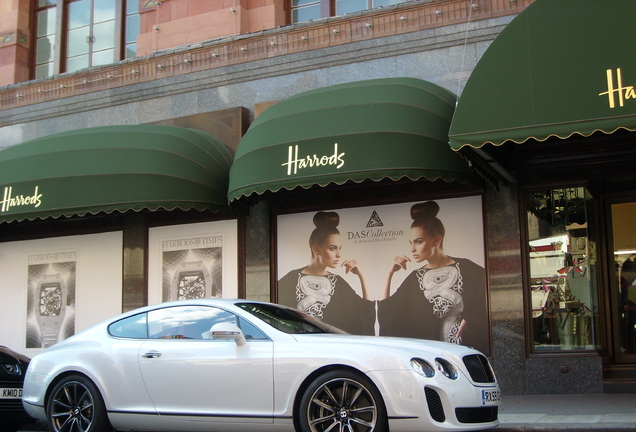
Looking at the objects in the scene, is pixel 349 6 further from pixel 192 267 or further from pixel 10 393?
pixel 10 393

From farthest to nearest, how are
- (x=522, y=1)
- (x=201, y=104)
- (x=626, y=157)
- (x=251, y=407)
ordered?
(x=201, y=104) < (x=522, y=1) < (x=626, y=157) < (x=251, y=407)

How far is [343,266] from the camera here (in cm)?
1250

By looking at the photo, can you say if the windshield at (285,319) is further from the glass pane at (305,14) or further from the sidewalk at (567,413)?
the glass pane at (305,14)

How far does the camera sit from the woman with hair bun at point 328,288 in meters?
12.3

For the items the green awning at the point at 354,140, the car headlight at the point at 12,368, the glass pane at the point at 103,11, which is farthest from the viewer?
the glass pane at the point at 103,11

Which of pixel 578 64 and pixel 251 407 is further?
pixel 578 64

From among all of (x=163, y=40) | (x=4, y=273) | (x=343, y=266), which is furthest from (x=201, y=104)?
(x=4, y=273)

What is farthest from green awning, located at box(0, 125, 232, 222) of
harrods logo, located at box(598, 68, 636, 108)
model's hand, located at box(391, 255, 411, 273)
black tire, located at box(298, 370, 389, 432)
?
harrods logo, located at box(598, 68, 636, 108)

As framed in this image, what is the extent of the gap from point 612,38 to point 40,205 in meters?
9.19

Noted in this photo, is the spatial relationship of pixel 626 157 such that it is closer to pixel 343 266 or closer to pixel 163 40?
pixel 343 266

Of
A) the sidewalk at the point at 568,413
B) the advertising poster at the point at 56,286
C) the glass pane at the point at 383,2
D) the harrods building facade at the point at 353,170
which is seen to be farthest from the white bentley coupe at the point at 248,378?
the glass pane at the point at 383,2

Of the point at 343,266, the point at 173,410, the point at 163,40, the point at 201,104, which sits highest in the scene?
the point at 163,40

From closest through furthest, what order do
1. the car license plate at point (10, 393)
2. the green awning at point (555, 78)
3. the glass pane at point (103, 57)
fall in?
1. the green awning at point (555, 78)
2. the car license plate at point (10, 393)
3. the glass pane at point (103, 57)

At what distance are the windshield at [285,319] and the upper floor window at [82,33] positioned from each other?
9.28 metres
